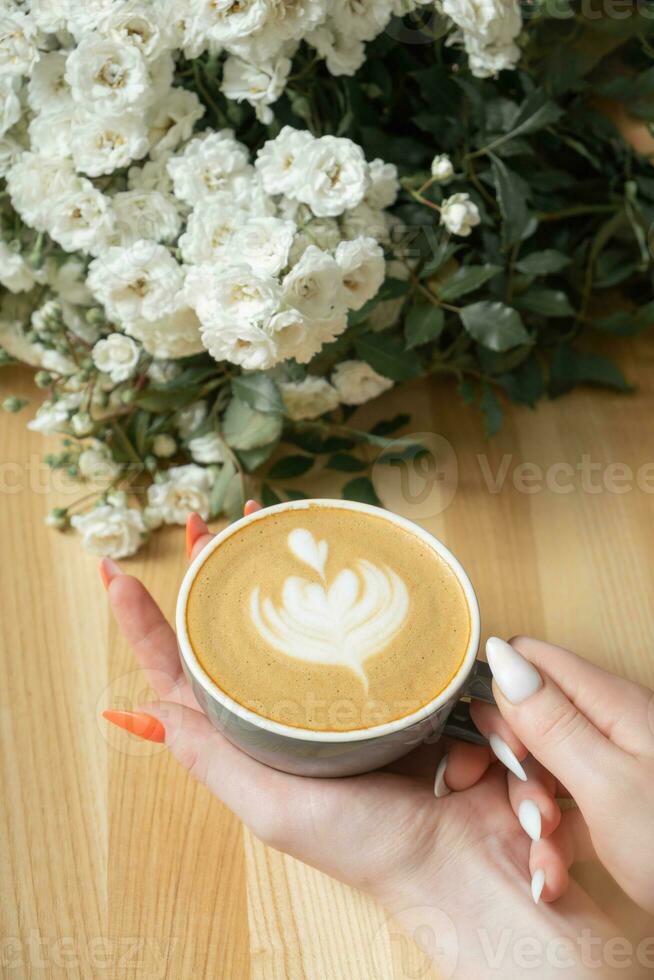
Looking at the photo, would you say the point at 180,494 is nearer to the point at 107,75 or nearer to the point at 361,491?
the point at 361,491

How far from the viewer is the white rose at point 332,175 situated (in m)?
0.81

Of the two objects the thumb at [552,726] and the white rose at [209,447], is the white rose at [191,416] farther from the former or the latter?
the thumb at [552,726]

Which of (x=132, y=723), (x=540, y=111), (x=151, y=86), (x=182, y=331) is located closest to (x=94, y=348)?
(x=182, y=331)

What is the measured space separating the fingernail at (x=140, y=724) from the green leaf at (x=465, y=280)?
0.46 metres

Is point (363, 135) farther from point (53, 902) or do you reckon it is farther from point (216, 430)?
point (53, 902)

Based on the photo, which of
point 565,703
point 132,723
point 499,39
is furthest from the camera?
point 499,39

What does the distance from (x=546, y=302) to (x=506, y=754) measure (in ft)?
1.62

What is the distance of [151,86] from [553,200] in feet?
1.42

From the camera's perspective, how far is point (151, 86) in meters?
0.83

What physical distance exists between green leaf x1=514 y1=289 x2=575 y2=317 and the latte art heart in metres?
0.42

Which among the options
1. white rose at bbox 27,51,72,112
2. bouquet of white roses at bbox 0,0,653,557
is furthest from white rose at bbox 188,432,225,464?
white rose at bbox 27,51,72,112

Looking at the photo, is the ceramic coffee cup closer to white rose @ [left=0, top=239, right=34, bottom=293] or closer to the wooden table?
the wooden table

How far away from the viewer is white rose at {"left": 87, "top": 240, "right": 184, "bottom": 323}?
2.74 ft

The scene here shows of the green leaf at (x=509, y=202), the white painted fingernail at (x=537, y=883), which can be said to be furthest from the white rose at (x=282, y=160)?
the white painted fingernail at (x=537, y=883)
